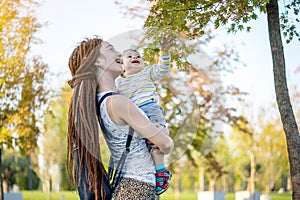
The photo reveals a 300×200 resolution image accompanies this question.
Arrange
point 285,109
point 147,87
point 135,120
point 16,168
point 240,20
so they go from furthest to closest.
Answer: point 16,168
point 285,109
point 240,20
point 147,87
point 135,120

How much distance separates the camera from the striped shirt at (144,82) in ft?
7.18

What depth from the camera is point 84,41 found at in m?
2.11

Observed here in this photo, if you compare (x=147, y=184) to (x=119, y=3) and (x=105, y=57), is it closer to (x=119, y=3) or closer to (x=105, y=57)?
(x=105, y=57)

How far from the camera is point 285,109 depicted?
17.2 feet

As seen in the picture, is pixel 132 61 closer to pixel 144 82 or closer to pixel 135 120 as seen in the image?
pixel 144 82

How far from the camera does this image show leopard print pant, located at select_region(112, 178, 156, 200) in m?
1.97

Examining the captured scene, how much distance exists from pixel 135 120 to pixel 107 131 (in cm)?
18

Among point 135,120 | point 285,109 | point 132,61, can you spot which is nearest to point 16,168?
point 285,109

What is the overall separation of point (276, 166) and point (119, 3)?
47.2 ft

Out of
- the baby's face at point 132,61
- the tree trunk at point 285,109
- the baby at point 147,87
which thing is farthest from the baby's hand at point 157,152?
the tree trunk at point 285,109

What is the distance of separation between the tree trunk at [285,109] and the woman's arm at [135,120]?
139 inches

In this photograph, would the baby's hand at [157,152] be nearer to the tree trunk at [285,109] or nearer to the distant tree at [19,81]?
the tree trunk at [285,109]

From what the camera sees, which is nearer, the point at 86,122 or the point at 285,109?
the point at 86,122

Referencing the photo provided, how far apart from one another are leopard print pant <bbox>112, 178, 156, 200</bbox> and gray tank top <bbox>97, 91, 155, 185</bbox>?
2 centimetres
